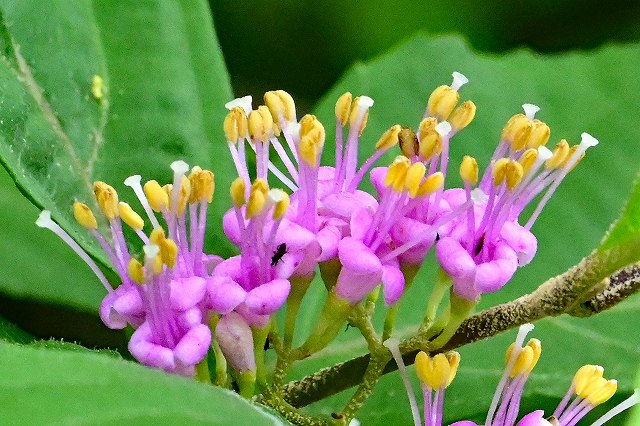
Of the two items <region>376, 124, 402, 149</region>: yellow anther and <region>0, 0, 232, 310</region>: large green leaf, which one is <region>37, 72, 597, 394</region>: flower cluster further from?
<region>0, 0, 232, 310</region>: large green leaf

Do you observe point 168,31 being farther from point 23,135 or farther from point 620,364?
point 620,364

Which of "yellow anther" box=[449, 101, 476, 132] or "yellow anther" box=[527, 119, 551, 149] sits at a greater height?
"yellow anther" box=[449, 101, 476, 132]

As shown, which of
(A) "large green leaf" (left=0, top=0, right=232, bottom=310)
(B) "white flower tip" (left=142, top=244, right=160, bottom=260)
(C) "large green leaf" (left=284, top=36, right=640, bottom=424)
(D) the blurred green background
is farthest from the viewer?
(D) the blurred green background

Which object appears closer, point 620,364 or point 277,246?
point 277,246

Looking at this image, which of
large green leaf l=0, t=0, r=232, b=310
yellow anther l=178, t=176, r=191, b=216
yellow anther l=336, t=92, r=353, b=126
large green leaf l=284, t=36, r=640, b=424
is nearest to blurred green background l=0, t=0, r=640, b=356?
large green leaf l=284, t=36, r=640, b=424

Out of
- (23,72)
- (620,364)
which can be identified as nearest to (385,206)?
(23,72)

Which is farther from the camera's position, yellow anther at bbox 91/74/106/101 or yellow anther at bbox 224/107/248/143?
yellow anther at bbox 91/74/106/101

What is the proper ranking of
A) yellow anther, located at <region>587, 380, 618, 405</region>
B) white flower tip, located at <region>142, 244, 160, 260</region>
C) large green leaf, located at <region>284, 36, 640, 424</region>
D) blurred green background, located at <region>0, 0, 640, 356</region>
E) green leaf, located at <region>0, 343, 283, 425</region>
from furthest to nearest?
blurred green background, located at <region>0, 0, 640, 356</region> → large green leaf, located at <region>284, 36, 640, 424</region> → yellow anther, located at <region>587, 380, 618, 405</region> → white flower tip, located at <region>142, 244, 160, 260</region> → green leaf, located at <region>0, 343, 283, 425</region>

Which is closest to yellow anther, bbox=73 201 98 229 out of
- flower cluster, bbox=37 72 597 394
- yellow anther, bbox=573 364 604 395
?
flower cluster, bbox=37 72 597 394

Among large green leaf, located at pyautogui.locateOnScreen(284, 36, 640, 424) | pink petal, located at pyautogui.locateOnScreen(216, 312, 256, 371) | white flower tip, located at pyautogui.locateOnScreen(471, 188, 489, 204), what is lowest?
large green leaf, located at pyautogui.locateOnScreen(284, 36, 640, 424)
